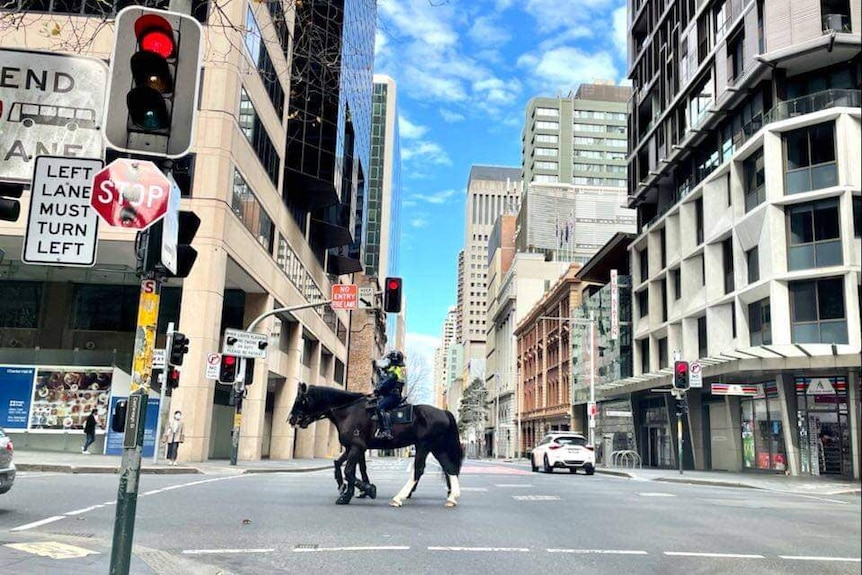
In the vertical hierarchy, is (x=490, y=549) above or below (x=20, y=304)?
below

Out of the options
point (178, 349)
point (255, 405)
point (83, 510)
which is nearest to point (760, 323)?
point (255, 405)

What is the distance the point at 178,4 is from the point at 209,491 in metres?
11.2

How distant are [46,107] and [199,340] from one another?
78.4ft

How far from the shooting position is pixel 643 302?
165ft

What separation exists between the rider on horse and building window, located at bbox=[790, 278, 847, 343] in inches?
894

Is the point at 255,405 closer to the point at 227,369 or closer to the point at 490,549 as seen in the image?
the point at 227,369

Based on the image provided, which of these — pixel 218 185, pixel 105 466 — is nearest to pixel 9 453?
pixel 105 466

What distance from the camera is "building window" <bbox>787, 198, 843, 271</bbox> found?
2919 centimetres

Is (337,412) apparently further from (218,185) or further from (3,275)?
(3,275)

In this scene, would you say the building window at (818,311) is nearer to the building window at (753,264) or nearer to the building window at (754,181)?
the building window at (753,264)

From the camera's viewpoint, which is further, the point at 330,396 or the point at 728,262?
the point at 728,262

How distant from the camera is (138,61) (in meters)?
5.14

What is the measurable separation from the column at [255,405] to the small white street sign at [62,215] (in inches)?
1189

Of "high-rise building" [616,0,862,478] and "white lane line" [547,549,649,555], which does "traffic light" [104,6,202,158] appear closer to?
"white lane line" [547,549,649,555]
